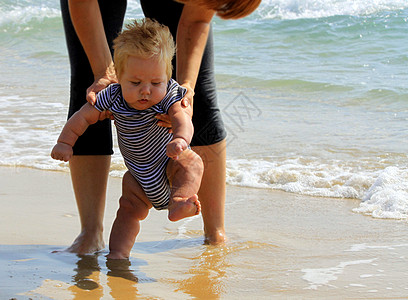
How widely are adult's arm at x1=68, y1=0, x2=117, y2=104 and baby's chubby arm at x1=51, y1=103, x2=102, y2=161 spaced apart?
3.3 inches

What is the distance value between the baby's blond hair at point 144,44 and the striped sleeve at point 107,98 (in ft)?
0.22

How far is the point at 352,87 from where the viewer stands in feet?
23.1

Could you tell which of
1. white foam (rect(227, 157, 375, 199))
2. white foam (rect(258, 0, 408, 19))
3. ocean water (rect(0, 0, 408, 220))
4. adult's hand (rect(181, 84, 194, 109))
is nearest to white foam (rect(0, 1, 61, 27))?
ocean water (rect(0, 0, 408, 220))

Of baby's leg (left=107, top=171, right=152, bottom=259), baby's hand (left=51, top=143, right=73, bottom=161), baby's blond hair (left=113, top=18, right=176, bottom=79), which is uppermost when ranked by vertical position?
baby's blond hair (left=113, top=18, right=176, bottom=79)

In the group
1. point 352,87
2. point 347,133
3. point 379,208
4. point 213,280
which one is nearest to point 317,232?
point 379,208

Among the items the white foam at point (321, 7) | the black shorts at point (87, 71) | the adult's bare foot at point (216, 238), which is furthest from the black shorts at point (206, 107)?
the white foam at point (321, 7)

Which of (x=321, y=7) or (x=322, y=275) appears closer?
(x=322, y=275)

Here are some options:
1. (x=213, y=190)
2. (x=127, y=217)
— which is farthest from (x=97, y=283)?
(x=213, y=190)

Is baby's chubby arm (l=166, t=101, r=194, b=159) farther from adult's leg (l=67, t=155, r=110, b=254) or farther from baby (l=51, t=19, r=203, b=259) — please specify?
adult's leg (l=67, t=155, r=110, b=254)

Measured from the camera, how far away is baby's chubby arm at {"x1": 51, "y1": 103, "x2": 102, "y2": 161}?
6.96ft

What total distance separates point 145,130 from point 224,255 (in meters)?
0.67

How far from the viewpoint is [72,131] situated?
219cm

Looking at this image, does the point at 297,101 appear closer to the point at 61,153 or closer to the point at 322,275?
the point at 322,275

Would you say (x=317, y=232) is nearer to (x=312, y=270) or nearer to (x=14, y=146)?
(x=312, y=270)
